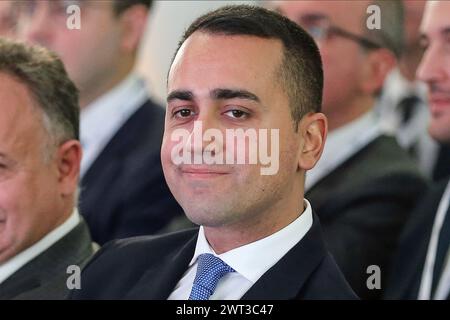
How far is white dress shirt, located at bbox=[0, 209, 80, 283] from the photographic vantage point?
75.4 inches

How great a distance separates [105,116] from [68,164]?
256 mm

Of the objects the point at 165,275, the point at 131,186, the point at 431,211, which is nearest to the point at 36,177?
the point at 131,186

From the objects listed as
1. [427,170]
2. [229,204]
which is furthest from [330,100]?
[229,204]

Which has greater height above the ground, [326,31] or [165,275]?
[326,31]

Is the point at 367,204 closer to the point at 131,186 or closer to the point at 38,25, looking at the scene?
the point at 131,186

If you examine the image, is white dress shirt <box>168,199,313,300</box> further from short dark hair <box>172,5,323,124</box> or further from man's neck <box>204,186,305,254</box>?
short dark hair <box>172,5,323,124</box>

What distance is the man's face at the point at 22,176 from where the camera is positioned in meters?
1.88

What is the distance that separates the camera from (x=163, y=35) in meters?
2.03

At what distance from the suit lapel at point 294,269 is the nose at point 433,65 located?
1.59 feet

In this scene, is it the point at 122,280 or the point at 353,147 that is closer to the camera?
the point at 122,280

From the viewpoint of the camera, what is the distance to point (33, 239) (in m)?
1.92
